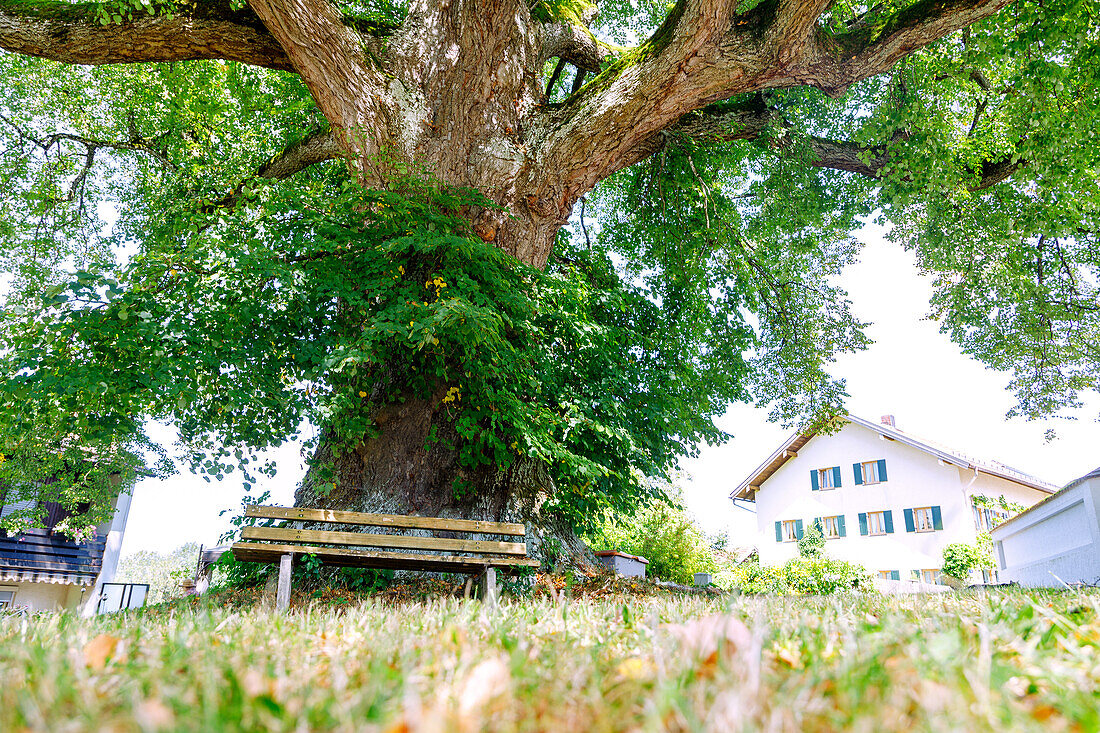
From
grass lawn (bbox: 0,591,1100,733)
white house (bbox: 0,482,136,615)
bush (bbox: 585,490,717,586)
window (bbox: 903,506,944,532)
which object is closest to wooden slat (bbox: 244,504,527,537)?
grass lawn (bbox: 0,591,1100,733)

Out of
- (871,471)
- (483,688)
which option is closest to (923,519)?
(871,471)

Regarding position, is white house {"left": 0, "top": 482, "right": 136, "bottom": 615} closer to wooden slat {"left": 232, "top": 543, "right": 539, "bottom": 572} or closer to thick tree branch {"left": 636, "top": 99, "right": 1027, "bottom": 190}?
wooden slat {"left": 232, "top": 543, "right": 539, "bottom": 572}

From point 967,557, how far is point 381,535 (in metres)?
28.4

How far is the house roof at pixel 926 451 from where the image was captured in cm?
2888

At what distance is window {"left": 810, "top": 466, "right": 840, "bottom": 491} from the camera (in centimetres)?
3350

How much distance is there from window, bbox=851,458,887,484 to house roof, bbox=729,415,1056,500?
1.43 meters

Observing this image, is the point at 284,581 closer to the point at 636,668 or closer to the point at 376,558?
the point at 376,558

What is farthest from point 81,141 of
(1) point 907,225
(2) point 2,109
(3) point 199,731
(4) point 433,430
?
(1) point 907,225

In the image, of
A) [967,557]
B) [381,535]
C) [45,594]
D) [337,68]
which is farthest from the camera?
[967,557]

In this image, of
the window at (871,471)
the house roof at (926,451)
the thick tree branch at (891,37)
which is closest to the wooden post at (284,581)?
the thick tree branch at (891,37)

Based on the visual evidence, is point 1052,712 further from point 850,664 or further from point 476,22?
point 476,22

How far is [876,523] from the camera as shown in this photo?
31.2 metres

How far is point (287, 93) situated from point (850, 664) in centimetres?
1264

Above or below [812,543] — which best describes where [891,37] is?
above
